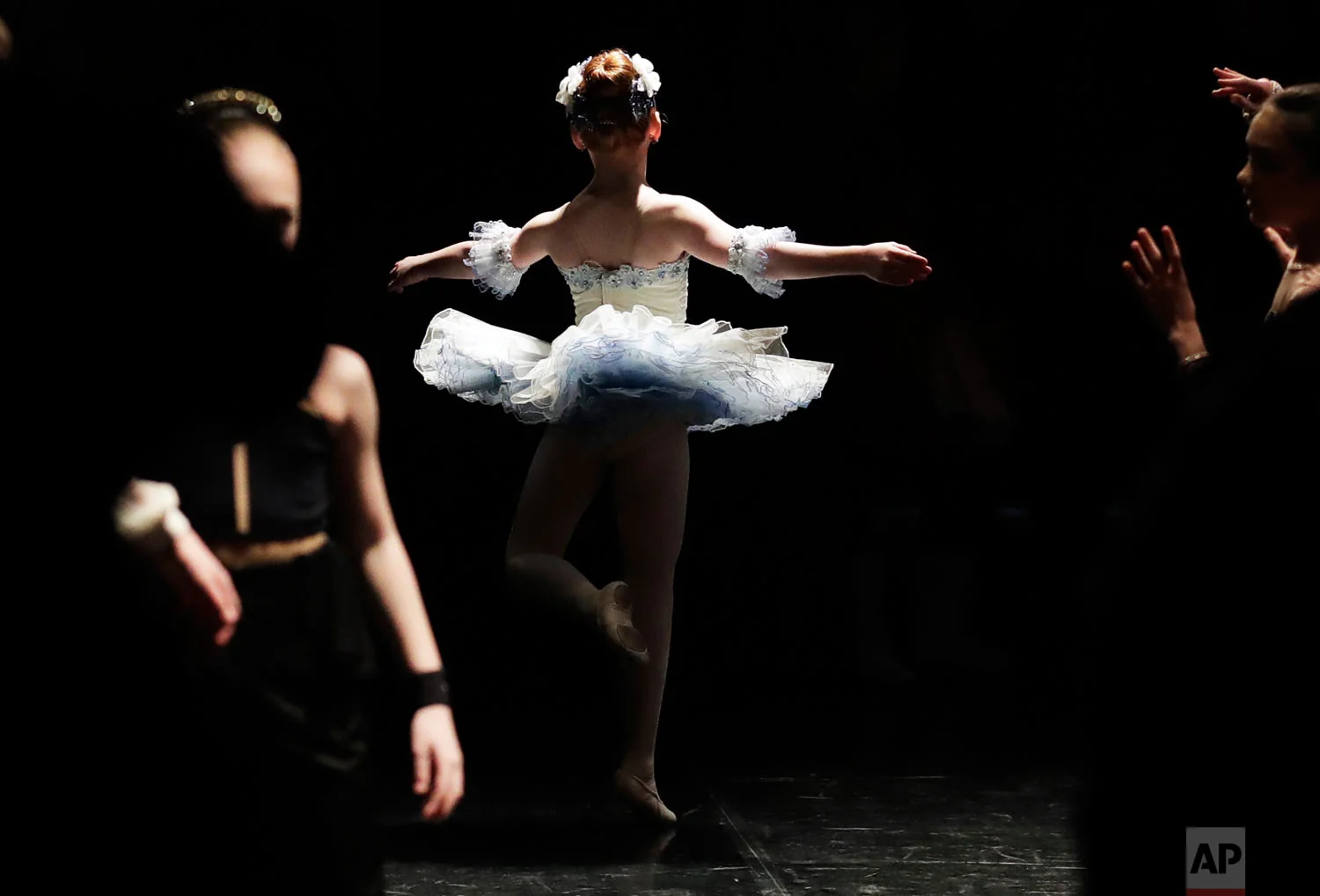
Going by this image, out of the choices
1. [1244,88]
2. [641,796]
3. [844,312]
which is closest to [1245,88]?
[1244,88]

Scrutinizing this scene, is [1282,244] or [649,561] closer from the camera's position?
[1282,244]

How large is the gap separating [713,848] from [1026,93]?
2.86m

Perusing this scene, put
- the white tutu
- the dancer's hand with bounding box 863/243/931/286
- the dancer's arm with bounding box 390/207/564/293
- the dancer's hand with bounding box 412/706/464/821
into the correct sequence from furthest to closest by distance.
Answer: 1. the dancer's arm with bounding box 390/207/564/293
2. the white tutu
3. the dancer's hand with bounding box 863/243/931/286
4. the dancer's hand with bounding box 412/706/464/821

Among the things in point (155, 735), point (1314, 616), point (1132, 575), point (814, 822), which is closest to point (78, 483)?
point (155, 735)

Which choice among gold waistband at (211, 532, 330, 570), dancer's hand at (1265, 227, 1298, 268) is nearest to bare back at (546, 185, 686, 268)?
dancer's hand at (1265, 227, 1298, 268)

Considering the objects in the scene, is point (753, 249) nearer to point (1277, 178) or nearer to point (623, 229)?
point (623, 229)

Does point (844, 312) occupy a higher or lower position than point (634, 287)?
higher

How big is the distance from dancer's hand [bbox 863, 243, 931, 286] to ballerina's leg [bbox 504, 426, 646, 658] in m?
0.76

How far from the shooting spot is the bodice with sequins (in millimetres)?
3578

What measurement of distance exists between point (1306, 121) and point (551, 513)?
5.98 feet

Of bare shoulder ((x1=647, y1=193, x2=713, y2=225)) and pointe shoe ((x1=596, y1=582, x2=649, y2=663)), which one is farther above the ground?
bare shoulder ((x1=647, y1=193, x2=713, y2=225))

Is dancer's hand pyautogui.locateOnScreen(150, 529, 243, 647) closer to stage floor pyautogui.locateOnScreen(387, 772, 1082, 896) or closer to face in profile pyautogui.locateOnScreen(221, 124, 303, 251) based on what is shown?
face in profile pyautogui.locateOnScreen(221, 124, 303, 251)

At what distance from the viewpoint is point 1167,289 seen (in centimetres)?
251

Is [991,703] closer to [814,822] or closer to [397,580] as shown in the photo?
[814,822]
